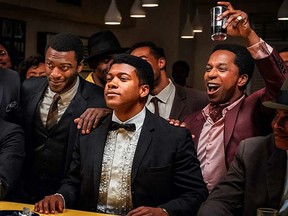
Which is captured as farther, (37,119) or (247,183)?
(37,119)

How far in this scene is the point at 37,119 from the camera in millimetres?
3262

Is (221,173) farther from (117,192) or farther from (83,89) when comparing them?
(83,89)

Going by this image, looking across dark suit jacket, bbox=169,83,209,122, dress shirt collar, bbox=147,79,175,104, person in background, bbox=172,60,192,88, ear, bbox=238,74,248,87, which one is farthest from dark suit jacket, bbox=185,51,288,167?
person in background, bbox=172,60,192,88

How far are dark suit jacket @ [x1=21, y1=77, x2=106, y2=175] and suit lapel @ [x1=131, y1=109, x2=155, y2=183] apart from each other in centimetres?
51

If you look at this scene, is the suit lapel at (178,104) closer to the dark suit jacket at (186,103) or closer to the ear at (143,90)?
the dark suit jacket at (186,103)

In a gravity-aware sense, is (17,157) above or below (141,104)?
below

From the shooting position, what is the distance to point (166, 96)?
3760mm

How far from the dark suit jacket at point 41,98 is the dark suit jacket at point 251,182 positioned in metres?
0.99

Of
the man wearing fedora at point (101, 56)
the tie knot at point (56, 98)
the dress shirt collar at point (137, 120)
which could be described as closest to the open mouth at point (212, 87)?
the dress shirt collar at point (137, 120)

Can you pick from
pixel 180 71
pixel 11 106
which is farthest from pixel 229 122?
pixel 180 71

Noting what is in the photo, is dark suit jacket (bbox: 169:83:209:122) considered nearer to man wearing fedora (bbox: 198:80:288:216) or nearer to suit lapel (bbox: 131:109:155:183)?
suit lapel (bbox: 131:109:155:183)

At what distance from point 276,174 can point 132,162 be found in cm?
74

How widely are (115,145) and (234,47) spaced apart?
976 millimetres

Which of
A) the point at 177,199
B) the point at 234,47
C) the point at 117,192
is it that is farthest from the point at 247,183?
the point at 234,47
